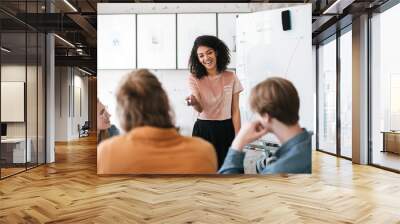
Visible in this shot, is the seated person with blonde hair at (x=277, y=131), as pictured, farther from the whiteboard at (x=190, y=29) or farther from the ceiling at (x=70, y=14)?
the ceiling at (x=70, y=14)

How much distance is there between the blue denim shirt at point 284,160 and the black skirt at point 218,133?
61 millimetres

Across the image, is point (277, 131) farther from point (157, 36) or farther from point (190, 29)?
point (157, 36)

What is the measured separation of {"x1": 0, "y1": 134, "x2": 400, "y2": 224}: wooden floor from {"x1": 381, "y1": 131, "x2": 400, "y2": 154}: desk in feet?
1.70

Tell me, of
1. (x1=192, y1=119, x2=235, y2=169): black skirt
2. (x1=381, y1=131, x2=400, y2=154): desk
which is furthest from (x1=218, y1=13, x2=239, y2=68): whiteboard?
(x1=381, y1=131, x2=400, y2=154): desk

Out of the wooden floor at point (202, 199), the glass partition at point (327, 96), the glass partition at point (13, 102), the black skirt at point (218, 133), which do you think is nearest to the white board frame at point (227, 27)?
the black skirt at point (218, 133)

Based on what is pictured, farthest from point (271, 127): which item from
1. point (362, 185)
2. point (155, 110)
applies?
point (362, 185)

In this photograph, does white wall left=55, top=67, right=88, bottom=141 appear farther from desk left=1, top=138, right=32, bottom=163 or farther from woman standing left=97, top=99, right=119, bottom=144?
woman standing left=97, top=99, right=119, bottom=144

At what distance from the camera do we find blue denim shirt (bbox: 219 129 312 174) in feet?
11.9

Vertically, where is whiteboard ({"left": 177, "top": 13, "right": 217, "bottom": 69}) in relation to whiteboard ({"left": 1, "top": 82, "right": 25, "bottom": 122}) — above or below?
above

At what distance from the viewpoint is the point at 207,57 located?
378 centimetres

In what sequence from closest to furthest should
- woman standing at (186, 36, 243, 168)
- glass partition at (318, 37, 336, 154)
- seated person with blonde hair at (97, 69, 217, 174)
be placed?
seated person with blonde hair at (97, 69, 217, 174)
woman standing at (186, 36, 243, 168)
glass partition at (318, 37, 336, 154)

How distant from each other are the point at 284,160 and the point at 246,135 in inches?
17.5

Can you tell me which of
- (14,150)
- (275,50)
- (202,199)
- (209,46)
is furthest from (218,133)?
(14,150)

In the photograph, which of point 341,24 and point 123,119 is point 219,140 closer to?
point 123,119
